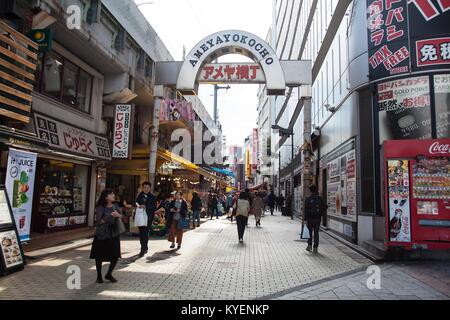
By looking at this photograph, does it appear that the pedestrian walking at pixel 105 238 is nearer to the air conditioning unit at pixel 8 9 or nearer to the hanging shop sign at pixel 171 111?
the air conditioning unit at pixel 8 9

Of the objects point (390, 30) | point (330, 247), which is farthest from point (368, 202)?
point (390, 30)

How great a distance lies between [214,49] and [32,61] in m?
5.80

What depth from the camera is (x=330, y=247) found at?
12094 millimetres

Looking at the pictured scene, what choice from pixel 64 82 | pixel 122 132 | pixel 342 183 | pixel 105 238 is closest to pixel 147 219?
pixel 105 238

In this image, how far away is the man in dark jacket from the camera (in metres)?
9.77

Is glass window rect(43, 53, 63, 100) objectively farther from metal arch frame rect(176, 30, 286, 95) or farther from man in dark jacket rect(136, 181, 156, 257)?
man in dark jacket rect(136, 181, 156, 257)

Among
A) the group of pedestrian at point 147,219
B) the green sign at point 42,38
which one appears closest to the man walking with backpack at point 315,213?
the group of pedestrian at point 147,219

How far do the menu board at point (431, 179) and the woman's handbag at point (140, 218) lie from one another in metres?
6.52

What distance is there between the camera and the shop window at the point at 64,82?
11.6 metres

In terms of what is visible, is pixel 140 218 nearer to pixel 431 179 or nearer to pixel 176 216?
pixel 176 216

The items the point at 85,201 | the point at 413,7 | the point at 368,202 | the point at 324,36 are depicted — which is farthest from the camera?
the point at 324,36

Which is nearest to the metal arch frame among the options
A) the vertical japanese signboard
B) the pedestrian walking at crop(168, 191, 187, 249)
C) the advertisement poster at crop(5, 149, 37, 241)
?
the vertical japanese signboard

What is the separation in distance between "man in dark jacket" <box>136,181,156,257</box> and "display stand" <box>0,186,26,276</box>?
284 cm
